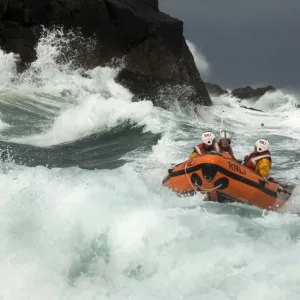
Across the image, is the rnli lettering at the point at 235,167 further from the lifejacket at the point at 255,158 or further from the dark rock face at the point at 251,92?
the dark rock face at the point at 251,92

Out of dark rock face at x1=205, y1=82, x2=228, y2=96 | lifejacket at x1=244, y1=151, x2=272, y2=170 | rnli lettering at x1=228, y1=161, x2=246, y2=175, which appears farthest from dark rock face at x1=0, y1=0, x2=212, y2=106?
dark rock face at x1=205, y1=82, x2=228, y2=96

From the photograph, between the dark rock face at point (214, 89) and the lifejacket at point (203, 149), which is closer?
the lifejacket at point (203, 149)

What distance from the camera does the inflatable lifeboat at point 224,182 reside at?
277 inches

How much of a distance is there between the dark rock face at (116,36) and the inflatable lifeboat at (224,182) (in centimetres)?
1266

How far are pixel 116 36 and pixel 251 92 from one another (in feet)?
87.2

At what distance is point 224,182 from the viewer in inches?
277

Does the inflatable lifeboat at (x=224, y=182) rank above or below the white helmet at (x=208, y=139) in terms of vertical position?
below

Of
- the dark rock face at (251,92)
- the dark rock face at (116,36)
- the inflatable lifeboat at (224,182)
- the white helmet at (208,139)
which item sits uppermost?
the dark rock face at (251,92)

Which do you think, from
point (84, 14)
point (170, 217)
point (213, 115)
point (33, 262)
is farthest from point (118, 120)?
point (33, 262)

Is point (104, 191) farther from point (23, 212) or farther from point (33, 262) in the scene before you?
point (33, 262)

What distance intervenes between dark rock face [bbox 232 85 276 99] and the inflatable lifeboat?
123 ft

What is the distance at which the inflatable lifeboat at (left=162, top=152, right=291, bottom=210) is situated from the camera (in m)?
7.04

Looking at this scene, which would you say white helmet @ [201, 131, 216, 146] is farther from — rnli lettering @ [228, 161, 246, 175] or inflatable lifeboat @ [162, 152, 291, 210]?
rnli lettering @ [228, 161, 246, 175]

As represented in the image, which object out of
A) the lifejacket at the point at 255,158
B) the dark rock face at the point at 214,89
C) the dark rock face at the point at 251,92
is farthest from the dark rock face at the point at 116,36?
the dark rock face at the point at 251,92
